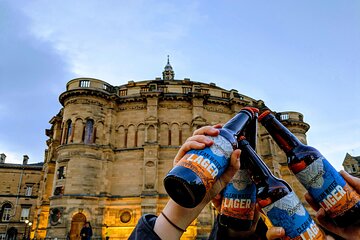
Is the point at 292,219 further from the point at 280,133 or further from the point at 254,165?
the point at 280,133

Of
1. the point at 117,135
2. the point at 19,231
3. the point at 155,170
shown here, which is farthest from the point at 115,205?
the point at 19,231

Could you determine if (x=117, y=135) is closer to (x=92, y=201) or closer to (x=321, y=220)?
(x=92, y=201)

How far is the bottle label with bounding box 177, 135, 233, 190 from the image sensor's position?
4.98ft

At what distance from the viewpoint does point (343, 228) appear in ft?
5.41

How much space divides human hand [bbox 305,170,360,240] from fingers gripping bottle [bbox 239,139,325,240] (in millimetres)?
244

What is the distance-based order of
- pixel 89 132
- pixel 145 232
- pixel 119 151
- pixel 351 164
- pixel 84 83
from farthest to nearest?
pixel 351 164 < pixel 84 83 < pixel 119 151 < pixel 89 132 < pixel 145 232

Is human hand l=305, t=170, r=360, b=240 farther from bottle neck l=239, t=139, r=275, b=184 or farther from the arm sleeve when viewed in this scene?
the arm sleeve

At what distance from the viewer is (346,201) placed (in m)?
1.61

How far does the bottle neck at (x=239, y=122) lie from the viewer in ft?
6.10

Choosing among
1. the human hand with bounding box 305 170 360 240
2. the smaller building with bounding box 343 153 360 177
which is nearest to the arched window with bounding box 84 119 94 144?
the human hand with bounding box 305 170 360 240

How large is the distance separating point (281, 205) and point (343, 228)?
0.46 meters

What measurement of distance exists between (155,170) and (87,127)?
693 cm

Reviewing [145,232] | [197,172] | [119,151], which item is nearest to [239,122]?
[197,172]

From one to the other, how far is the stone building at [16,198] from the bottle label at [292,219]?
1838 inches
